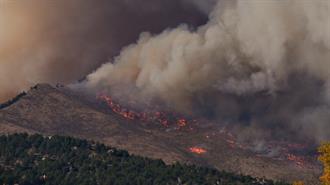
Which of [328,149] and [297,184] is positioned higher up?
[328,149]
